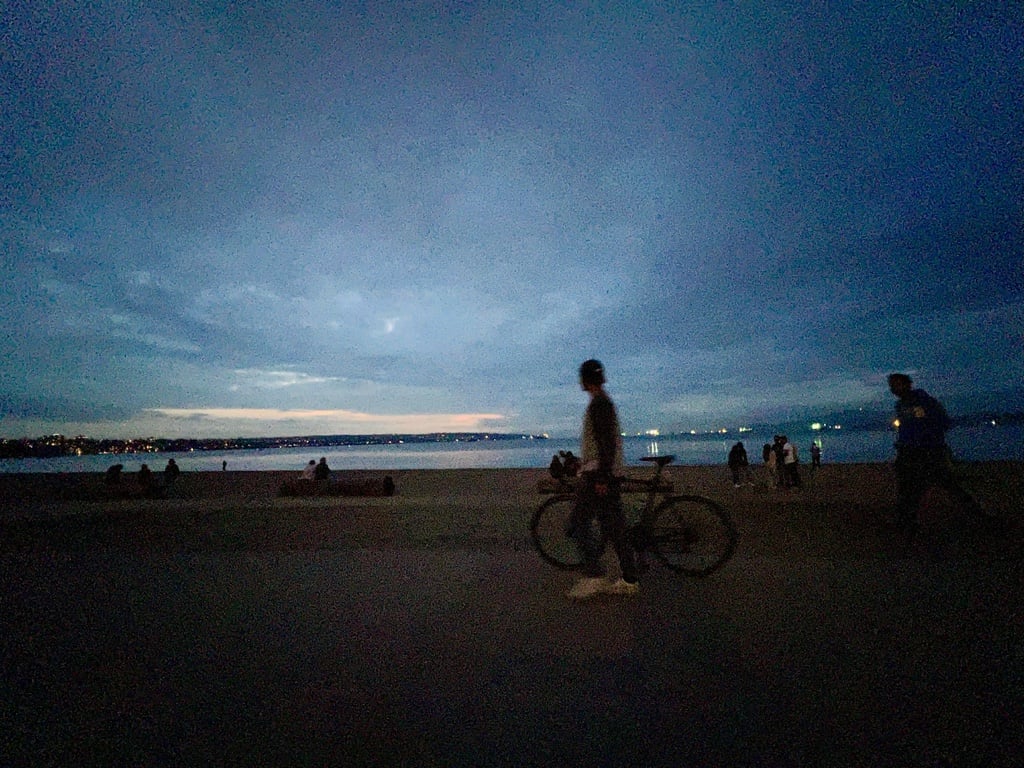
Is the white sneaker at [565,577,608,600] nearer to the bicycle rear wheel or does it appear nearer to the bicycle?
the bicycle

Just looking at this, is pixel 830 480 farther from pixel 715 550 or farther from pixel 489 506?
pixel 715 550

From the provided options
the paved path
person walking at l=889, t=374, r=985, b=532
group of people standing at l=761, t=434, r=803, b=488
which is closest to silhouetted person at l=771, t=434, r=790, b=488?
group of people standing at l=761, t=434, r=803, b=488

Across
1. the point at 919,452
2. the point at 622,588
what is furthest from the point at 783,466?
the point at 622,588

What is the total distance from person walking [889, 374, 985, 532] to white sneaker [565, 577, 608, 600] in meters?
3.98

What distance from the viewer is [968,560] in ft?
17.8

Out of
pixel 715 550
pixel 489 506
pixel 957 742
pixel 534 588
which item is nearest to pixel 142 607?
pixel 534 588

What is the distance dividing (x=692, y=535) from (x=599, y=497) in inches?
47.7

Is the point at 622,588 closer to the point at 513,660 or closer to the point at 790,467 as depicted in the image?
the point at 513,660

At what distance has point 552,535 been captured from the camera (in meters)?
5.84

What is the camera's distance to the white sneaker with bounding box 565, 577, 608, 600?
4.67 meters

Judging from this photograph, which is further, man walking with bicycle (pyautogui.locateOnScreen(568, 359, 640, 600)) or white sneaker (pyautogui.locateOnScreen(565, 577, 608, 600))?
man walking with bicycle (pyautogui.locateOnScreen(568, 359, 640, 600))

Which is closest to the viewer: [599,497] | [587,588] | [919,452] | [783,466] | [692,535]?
[587,588]

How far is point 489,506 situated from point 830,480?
44.8 ft

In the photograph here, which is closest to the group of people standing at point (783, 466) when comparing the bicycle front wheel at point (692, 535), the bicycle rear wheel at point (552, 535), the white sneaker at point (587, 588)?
the bicycle front wheel at point (692, 535)
